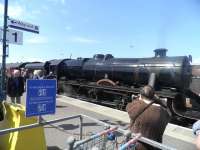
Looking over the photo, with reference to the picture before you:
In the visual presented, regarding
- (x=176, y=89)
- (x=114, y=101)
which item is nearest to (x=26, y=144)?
(x=176, y=89)

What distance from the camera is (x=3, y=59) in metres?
8.27

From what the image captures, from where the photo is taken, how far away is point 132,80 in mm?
15180

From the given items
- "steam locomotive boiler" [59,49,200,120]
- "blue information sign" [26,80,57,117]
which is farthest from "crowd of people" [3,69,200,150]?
"steam locomotive boiler" [59,49,200,120]

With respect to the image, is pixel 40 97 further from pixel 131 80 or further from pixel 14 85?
pixel 131 80

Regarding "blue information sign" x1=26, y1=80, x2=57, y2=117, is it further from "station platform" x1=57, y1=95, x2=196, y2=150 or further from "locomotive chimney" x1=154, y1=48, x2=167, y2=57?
"locomotive chimney" x1=154, y1=48, x2=167, y2=57

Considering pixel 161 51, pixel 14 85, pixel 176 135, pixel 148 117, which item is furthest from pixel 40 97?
pixel 161 51

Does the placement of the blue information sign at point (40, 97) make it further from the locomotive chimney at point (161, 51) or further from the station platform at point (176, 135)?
the locomotive chimney at point (161, 51)

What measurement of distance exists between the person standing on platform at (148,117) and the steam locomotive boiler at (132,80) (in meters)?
7.41

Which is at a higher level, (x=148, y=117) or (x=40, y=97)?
(x=40, y=97)

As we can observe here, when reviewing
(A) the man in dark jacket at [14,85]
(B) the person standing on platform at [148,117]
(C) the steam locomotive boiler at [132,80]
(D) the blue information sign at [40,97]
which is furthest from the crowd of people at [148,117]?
(C) the steam locomotive boiler at [132,80]

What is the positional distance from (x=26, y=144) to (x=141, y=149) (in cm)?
243

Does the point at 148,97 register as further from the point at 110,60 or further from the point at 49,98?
the point at 110,60

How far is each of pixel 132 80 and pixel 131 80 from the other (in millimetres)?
89

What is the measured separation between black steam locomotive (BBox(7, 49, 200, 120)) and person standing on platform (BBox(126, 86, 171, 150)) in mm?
6370
